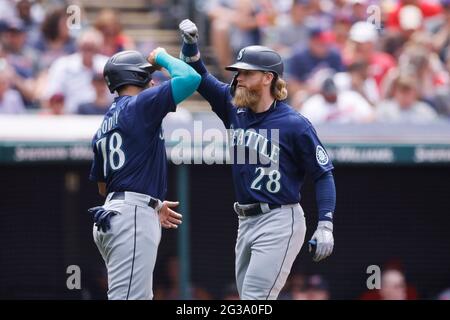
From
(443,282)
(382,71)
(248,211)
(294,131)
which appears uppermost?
(382,71)

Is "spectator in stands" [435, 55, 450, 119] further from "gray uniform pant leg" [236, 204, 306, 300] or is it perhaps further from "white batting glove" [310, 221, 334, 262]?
"white batting glove" [310, 221, 334, 262]

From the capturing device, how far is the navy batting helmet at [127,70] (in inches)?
261

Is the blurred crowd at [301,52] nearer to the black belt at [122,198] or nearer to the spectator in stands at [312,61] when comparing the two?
the spectator in stands at [312,61]

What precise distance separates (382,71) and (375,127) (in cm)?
179

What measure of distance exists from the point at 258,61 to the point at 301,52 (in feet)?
14.9

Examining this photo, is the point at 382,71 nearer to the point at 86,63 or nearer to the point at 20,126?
the point at 86,63

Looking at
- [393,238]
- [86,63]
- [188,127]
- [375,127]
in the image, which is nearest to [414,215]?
[393,238]

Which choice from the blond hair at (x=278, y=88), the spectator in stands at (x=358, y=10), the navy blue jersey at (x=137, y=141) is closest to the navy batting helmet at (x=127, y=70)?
the navy blue jersey at (x=137, y=141)

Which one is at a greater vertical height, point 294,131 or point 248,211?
point 294,131

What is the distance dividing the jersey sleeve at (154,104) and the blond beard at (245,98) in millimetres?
437

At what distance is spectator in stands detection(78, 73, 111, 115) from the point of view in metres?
10.1

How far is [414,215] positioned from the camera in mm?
10312

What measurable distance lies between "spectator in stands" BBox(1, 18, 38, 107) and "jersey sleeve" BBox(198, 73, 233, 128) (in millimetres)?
3868

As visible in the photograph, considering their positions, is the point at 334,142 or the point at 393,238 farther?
the point at 393,238
